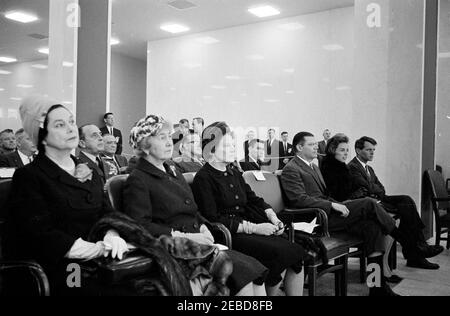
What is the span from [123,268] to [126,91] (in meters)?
14.5

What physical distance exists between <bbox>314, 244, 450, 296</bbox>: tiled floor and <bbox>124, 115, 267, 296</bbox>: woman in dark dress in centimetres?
157

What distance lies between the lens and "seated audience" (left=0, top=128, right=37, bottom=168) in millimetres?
4438

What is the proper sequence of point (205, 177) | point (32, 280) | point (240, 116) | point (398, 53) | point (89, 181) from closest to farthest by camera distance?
point (32, 280), point (89, 181), point (205, 177), point (398, 53), point (240, 116)

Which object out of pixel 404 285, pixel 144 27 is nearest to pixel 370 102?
pixel 404 285

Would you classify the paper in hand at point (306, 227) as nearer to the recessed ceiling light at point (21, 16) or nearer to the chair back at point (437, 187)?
the chair back at point (437, 187)

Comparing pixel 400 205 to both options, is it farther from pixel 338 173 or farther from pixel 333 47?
pixel 333 47

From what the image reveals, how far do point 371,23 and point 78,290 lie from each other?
4.88 m

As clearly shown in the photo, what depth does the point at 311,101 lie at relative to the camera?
408 inches

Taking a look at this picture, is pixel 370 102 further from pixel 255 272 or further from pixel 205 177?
pixel 255 272

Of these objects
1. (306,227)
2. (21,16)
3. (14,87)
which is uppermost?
(21,16)

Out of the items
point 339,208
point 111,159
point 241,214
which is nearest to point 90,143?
point 111,159

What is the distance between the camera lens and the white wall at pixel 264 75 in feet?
32.8

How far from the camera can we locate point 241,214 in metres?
2.87

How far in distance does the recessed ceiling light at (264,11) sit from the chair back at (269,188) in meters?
7.42
